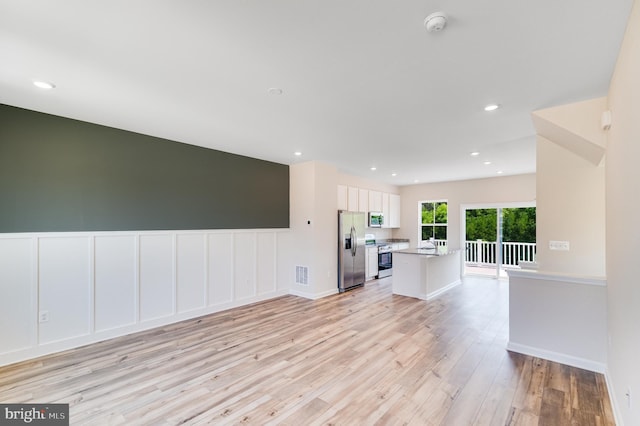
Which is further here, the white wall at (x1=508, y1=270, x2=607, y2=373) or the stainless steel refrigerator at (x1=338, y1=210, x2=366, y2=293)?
the stainless steel refrigerator at (x1=338, y1=210, x2=366, y2=293)


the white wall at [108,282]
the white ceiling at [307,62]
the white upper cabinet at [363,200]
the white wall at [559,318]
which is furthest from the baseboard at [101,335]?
the white wall at [559,318]

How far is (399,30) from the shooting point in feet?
5.79

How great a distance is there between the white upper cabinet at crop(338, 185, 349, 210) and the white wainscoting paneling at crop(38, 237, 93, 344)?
4710mm

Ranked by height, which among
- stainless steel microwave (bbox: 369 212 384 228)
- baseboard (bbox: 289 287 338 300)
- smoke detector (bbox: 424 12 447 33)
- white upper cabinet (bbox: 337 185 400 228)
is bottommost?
baseboard (bbox: 289 287 338 300)

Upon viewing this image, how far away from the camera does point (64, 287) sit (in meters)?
3.29

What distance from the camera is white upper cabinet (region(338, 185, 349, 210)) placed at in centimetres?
667

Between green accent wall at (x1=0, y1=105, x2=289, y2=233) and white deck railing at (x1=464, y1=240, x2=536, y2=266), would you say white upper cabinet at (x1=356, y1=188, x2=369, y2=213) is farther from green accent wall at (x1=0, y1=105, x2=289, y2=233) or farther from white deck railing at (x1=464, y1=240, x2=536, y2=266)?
white deck railing at (x1=464, y1=240, x2=536, y2=266)

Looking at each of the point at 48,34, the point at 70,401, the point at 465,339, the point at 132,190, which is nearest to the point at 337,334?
the point at 465,339

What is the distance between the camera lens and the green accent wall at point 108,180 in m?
3.08

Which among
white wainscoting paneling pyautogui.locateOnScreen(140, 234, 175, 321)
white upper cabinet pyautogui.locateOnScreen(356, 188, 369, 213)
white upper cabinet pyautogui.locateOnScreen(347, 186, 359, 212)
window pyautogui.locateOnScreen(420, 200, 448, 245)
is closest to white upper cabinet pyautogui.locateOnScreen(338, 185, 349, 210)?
white upper cabinet pyautogui.locateOnScreen(347, 186, 359, 212)

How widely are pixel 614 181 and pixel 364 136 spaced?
263 centimetres

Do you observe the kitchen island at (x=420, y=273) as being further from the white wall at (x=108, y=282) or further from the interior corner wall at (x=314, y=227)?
the white wall at (x=108, y=282)

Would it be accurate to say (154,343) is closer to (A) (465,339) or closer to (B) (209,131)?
(B) (209,131)

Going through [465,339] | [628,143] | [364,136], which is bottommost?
[465,339]
